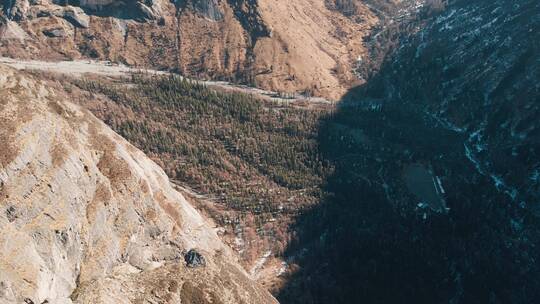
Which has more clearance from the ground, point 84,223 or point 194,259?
point 84,223

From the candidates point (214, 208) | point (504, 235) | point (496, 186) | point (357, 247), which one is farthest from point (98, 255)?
point (496, 186)

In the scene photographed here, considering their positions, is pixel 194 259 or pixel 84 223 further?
pixel 194 259

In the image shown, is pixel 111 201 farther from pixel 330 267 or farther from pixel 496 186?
pixel 496 186

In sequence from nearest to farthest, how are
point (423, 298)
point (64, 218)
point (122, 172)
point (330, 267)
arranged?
point (64, 218), point (122, 172), point (423, 298), point (330, 267)

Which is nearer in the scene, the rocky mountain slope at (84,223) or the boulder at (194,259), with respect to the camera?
the rocky mountain slope at (84,223)

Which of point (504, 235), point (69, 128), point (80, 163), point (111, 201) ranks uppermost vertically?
point (69, 128)

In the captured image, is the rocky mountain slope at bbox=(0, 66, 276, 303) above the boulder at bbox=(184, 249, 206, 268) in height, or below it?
above

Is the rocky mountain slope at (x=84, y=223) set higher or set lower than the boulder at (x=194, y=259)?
higher

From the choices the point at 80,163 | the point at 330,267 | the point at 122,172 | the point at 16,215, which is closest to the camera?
the point at 16,215
